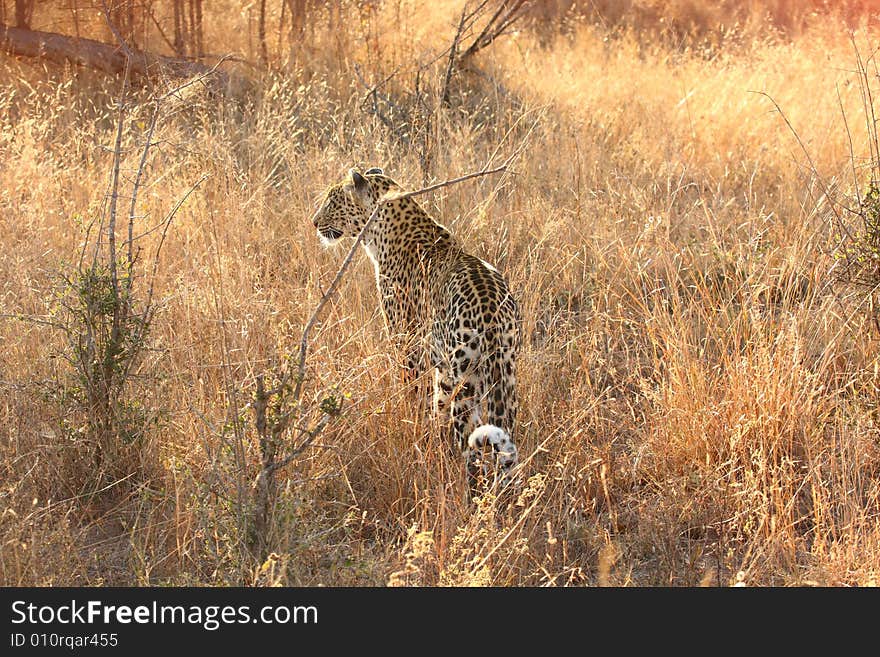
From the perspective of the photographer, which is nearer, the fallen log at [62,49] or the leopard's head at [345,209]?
the leopard's head at [345,209]

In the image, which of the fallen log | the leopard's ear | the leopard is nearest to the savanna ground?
the leopard

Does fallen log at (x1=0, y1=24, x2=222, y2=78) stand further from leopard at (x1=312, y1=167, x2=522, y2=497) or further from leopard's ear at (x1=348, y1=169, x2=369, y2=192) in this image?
leopard at (x1=312, y1=167, x2=522, y2=497)

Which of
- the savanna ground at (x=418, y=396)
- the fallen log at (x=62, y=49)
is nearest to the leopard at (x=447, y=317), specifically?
the savanna ground at (x=418, y=396)

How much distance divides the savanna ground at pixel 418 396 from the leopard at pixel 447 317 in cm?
16

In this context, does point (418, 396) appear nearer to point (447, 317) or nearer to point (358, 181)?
point (447, 317)

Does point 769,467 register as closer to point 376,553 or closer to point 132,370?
point 376,553

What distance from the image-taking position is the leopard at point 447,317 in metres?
3.82

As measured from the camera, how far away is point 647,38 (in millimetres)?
12594

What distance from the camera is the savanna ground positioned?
11.1ft

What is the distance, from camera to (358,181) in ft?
15.9

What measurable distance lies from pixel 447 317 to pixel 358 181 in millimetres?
1116

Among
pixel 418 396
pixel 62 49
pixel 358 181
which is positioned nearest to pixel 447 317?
pixel 418 396

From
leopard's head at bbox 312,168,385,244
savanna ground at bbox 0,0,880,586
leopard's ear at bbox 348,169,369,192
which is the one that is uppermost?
leopard's ear at bbox 348,169,369,192

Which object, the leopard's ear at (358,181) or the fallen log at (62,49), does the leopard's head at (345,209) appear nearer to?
the leopard's ear at (358,181)
